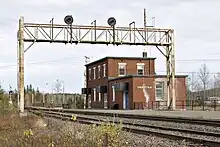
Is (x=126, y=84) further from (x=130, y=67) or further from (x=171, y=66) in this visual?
(x=171, y=66)

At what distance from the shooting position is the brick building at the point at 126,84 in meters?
55.5

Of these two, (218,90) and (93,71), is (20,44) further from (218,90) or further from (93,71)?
(218,90)

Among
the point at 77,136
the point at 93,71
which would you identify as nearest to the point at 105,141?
the point at 77,136

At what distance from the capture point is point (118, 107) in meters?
59.8

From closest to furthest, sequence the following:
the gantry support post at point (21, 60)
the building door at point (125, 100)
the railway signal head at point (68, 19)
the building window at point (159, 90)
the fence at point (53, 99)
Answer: the gantry support post at point (21, 60), the railway signal head at point (68, 19), the building window at point (159, 90), the building door at point (125, 100), the fence at point (53, 99)

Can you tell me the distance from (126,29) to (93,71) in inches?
1246

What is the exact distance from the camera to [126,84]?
56.4 m

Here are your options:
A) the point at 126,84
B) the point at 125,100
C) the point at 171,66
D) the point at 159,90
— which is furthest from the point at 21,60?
the point at 159,90

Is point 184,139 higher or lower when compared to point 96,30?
lower

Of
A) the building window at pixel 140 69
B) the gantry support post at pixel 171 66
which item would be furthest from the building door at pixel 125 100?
the gantry support post at pixel 171 66

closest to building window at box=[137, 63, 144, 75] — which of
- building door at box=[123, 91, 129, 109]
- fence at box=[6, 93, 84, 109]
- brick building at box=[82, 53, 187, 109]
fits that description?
brick building at box=[82, 53, 187, 109]

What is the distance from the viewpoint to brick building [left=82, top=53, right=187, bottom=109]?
55469 millimetres

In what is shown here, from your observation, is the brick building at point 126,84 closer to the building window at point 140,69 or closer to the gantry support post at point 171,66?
the building window at point 140,69

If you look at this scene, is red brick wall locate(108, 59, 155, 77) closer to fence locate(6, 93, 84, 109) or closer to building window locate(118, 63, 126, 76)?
building window locate(118, 63, 126, 76)
